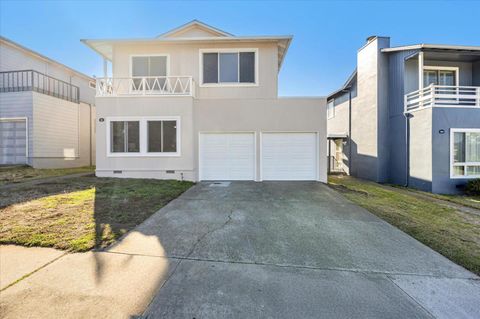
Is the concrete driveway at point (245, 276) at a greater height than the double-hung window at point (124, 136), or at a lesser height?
lesser

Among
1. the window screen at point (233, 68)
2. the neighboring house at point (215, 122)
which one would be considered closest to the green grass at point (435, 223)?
the neighboring house at point (215, 122)

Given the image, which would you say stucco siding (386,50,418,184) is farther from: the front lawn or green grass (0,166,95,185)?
green grass (0,166,95,185)

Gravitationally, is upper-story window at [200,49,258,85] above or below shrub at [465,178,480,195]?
above

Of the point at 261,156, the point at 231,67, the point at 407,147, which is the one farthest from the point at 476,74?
the point at 231,67

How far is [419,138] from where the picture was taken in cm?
1099

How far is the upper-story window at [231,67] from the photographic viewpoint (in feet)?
38.6

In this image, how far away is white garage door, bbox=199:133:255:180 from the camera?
1088 centimetres

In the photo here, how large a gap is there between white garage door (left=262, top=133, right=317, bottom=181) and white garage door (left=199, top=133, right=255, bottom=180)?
713 millimetres

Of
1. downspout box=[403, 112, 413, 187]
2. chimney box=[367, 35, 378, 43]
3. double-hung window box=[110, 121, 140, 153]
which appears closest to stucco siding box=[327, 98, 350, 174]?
chimney box=[367, 35, 378, 43]

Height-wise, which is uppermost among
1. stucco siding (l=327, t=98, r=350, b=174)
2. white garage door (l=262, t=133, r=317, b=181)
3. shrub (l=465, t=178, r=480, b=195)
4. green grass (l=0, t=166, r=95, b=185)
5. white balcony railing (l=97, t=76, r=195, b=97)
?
white balcony railing (l=97, t=76, r=195, b=97)

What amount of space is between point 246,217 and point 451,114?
11037mm

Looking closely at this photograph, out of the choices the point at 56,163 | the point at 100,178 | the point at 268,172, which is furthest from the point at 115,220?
the point at 56,163

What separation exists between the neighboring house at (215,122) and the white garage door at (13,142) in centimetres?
617

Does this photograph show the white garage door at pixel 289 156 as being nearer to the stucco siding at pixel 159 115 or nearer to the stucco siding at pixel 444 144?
the stucco siding at pixel 159 115
